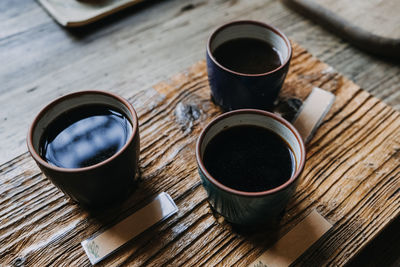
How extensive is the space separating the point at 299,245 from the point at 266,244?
0.20 feet

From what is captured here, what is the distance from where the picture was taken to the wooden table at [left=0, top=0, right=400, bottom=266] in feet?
3.43

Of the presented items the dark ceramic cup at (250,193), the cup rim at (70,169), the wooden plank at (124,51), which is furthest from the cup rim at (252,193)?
the wooden plank at (124,51)

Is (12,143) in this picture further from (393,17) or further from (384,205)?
(393,17)

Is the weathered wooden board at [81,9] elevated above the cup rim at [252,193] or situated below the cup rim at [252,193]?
below

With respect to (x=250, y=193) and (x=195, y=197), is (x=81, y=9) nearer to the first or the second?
(x=195, y=197)

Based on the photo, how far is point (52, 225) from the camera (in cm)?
69

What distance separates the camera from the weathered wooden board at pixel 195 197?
0.66 metres

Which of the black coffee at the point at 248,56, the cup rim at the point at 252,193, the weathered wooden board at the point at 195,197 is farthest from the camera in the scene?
the black coffee at the point at 248,56

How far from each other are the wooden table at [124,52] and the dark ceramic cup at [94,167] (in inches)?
9.7

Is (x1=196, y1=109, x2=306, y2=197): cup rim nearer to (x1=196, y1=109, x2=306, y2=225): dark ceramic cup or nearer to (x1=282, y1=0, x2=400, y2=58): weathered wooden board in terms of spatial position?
(x1=196, y1=109, x2=306, y2=225): dark ceramic cup

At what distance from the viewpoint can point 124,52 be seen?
116cm

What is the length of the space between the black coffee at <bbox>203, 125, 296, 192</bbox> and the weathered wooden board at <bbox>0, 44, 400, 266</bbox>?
0.11 meters

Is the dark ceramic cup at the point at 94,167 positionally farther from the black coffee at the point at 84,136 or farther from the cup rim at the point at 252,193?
the cup rim at the point at 252,193

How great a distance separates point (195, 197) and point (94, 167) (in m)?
0.24
